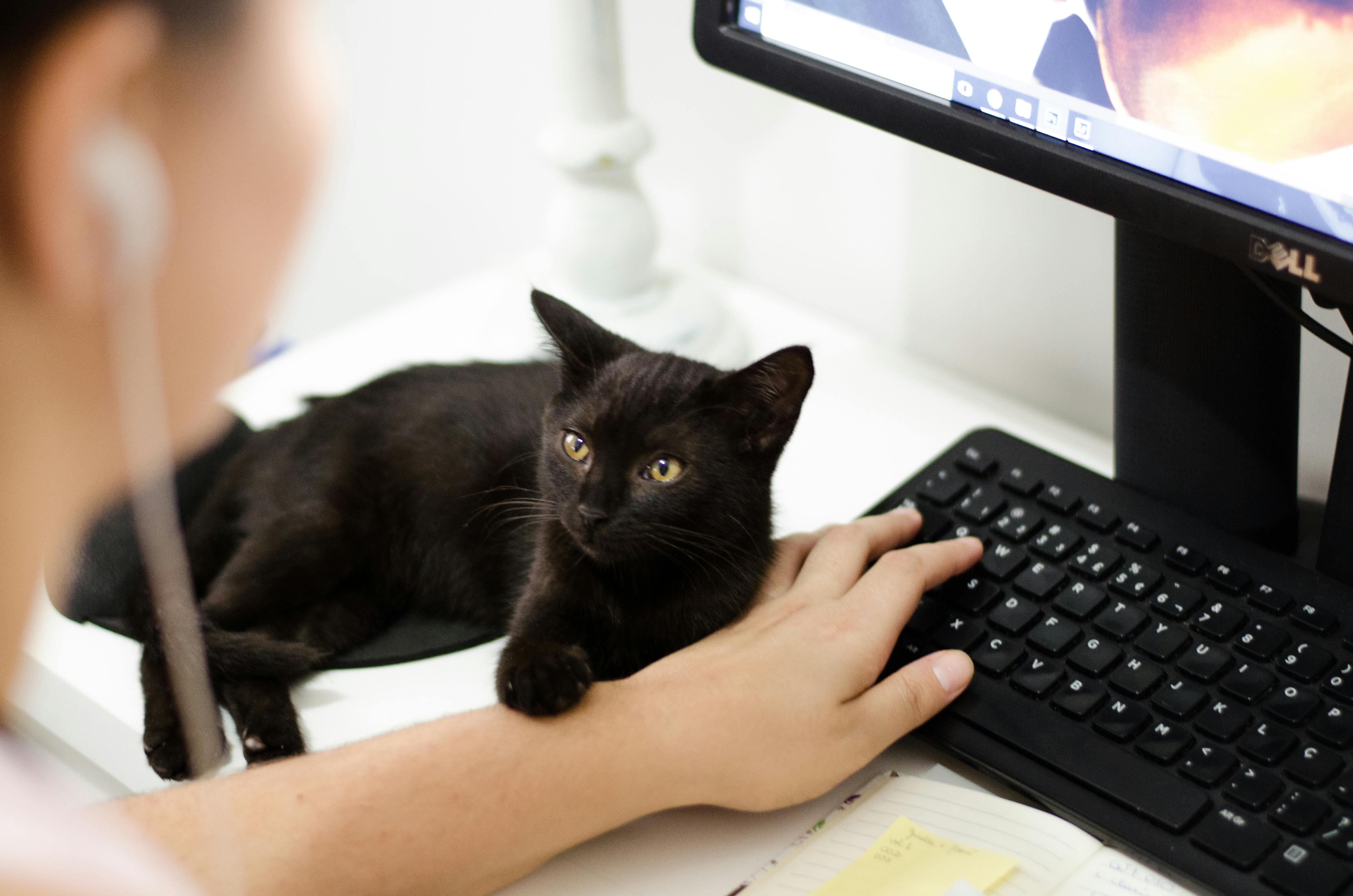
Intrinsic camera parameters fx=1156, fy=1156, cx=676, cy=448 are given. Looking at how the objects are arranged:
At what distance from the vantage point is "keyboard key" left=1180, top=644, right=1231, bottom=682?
74 cm

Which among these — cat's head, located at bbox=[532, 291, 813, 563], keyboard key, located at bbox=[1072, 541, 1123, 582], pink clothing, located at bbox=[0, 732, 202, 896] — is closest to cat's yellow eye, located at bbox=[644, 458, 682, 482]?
cat's head, located at bbox=[532, 291, 813, 563]

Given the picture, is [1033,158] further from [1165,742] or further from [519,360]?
[519,360]

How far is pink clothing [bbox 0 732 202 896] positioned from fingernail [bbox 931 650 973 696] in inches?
19.2

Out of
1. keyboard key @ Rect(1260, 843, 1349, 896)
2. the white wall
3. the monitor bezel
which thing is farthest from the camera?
the white wall

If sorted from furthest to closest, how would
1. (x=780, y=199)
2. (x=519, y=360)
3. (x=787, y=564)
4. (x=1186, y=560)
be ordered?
(x=780, y=199) → (x=519, y=360) → (x=787, y=564) → (x=1186, y=560)

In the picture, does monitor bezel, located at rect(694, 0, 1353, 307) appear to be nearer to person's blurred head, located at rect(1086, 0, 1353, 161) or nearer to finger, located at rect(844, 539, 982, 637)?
person's blurred head, located at rect(1086, 0, 1353, 161)

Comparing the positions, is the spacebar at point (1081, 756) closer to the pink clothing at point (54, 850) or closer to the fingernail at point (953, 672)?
the fingernail at point (953, 672)

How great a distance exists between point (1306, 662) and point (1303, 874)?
16cm

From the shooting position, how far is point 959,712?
77cm

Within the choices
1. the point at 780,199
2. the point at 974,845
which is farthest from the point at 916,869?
the point at 780,199

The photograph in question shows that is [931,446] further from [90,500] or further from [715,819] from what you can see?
[90,500]

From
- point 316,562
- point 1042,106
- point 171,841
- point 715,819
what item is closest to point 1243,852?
point 715,819

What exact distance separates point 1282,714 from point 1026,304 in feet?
1.97

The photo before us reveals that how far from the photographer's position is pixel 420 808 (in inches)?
28.5
